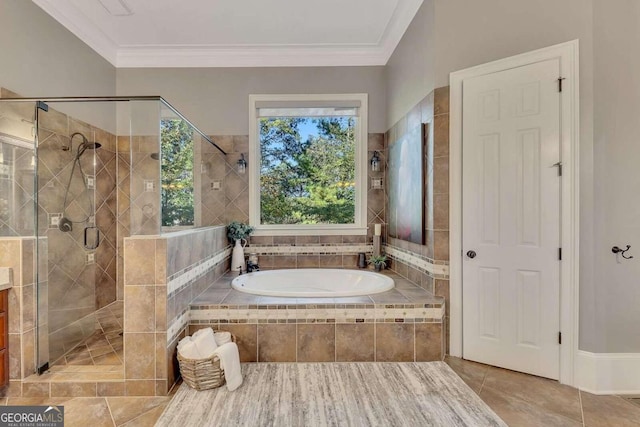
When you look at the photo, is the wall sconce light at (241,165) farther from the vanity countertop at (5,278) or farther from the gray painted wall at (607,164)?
the gray painted wall at (607,164)

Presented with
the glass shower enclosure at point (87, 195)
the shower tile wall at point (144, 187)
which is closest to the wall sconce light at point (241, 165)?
the glass shower enclosure at point (87, 195)

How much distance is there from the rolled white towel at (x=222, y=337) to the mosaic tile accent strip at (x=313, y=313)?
4.4 inches

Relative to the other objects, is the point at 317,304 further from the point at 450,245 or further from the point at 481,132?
the point at 481,132

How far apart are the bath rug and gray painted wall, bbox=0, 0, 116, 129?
Answer: 235 centimetres

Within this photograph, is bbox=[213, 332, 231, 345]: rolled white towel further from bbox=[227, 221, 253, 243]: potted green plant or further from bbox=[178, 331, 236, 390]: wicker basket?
bbox=[227, 221, 253, 243]: potted green plant

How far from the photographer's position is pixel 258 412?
5.74 ft

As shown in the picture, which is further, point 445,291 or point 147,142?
point 445,291

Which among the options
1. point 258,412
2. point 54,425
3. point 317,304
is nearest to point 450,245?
point 317,304

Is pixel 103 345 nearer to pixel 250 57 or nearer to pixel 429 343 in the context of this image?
pixel 429 343

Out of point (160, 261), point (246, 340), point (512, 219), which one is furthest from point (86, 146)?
point (512, 219)

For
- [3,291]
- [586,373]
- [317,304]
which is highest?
[3,291]

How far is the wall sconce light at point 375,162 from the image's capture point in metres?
3.58

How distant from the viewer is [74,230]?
8.68ft

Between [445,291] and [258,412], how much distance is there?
5.17 feet
